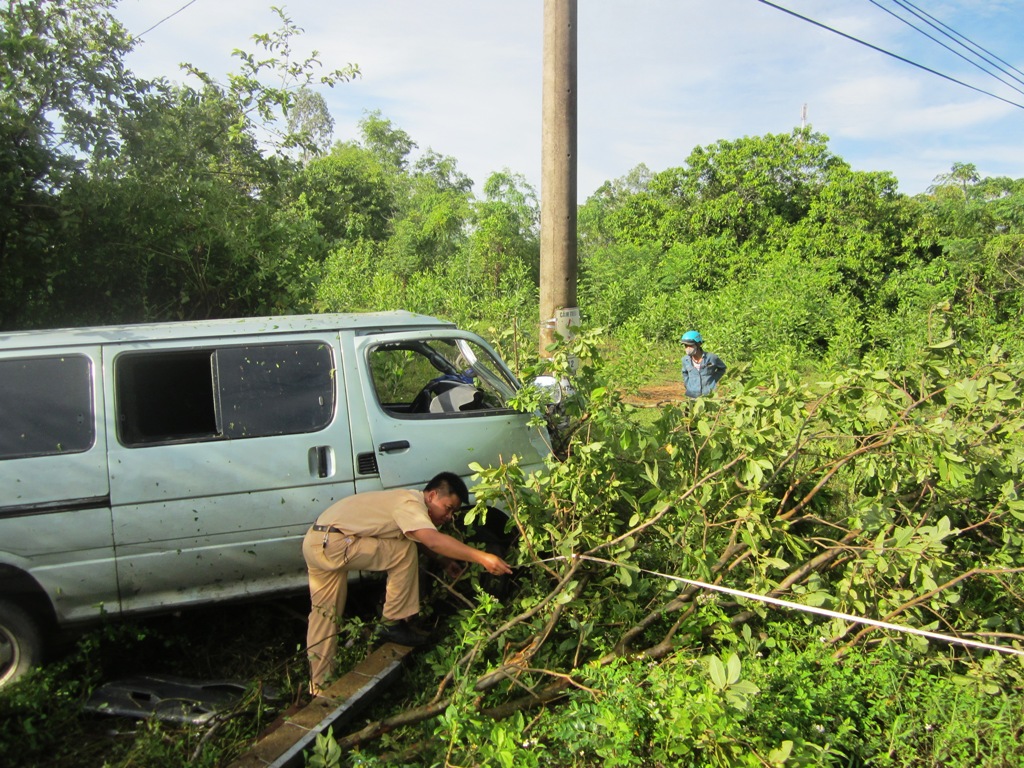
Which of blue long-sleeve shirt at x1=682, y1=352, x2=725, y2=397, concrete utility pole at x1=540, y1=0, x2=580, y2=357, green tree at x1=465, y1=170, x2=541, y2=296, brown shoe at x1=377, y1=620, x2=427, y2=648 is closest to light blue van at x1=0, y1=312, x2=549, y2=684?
brown shoe at x1=377, y1=620, x2=427, y2=648

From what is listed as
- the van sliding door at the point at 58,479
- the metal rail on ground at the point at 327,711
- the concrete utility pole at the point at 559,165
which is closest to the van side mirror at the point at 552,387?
the concrete utility pole at the point at 559,165

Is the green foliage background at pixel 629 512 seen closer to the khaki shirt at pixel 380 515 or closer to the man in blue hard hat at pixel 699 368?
the khaki shirt at pixel 380 515

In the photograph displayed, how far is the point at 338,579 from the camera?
3.83m

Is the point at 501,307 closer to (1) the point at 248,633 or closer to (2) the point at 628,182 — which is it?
(1) the point at 248,633

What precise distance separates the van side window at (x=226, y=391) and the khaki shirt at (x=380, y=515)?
0.60 metres

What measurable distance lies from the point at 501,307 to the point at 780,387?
37.1ft

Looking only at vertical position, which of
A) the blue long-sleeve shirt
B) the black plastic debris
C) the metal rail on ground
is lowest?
the black plastic debris

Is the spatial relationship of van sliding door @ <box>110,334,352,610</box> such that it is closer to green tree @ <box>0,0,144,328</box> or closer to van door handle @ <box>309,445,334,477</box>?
van door handle @ <box>309,445,334,477</box>

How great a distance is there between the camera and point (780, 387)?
414 centimetres

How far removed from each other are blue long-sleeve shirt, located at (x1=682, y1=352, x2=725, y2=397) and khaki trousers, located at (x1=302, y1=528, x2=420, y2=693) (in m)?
3.93

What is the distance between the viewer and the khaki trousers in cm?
375

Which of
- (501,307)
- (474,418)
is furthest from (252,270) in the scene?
(501,307)

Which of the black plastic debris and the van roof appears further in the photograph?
the van roof

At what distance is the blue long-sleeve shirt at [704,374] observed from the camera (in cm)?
698
